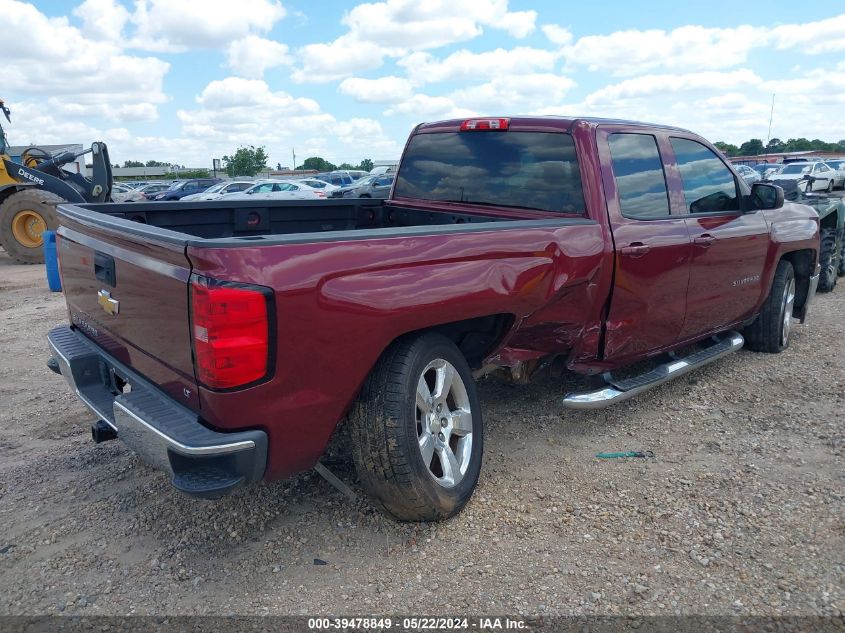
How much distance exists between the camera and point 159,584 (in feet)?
9.23

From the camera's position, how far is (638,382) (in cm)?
420

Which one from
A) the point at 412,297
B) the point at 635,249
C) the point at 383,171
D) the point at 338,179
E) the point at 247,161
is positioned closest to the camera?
the point at 412,297

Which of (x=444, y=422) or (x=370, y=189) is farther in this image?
(x=370, y=189)

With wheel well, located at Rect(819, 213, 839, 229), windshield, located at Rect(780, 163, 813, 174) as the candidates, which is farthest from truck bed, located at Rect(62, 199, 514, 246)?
windshield, located at Rect(780, 163, 813, 174)

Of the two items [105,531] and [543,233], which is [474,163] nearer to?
[543,233]

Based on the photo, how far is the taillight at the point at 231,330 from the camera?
2.38m

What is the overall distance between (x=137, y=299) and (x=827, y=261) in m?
9.00

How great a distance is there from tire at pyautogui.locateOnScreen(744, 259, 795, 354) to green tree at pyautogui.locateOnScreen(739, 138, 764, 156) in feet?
261

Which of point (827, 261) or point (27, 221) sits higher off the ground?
point (27, 221)

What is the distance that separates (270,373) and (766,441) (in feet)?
10.4

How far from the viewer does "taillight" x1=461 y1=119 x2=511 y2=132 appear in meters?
4.22

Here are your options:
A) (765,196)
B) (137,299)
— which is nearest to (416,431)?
(137,299)

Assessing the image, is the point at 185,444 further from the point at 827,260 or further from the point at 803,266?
the point at 827,260

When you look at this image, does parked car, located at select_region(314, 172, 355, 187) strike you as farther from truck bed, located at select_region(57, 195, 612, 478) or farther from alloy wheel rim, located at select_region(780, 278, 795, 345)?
truck bed, located at select_region(57, 195, 612, 478)
